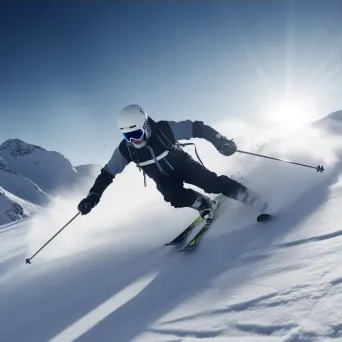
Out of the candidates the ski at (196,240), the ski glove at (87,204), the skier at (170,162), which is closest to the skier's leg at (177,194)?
the skier at (170,162)

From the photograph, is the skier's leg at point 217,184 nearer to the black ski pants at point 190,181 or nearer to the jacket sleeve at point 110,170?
the black ski pants at point 190,181

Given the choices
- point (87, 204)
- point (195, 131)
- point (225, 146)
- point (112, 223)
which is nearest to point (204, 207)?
point (225, 146)

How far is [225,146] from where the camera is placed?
6051 millimetres

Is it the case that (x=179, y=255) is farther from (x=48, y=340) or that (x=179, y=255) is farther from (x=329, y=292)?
(x=329, y=292)

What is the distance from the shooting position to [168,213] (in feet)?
25.7

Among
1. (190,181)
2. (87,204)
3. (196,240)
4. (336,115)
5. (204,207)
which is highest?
(336,115)

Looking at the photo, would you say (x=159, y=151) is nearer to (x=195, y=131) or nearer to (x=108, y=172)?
(x=195, y=131)

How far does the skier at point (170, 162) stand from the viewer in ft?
18.6

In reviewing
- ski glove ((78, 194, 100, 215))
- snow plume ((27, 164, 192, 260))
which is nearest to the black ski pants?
snow plume ((27, 164, 192, 260))

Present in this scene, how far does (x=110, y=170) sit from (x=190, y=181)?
5.23ft

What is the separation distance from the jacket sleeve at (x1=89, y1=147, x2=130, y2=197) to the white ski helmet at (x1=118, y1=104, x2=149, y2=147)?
25.1 inches

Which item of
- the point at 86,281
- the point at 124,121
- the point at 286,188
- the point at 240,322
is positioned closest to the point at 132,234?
the point at 86,281

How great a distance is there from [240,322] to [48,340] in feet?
7.23

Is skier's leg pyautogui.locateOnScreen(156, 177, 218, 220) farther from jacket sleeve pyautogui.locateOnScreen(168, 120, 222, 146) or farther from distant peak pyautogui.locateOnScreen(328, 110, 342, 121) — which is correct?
distant peak pyautogui.locateOnScreen(328, 110, 342, 121)
